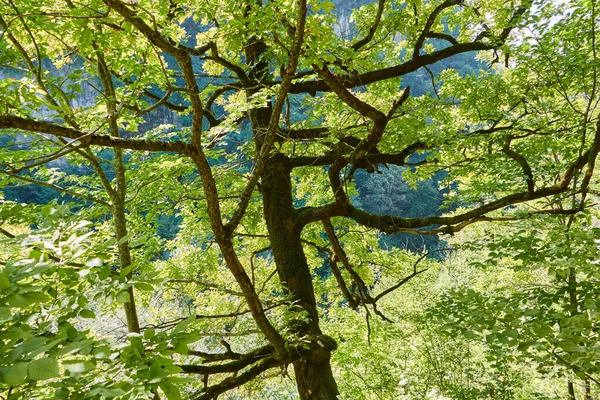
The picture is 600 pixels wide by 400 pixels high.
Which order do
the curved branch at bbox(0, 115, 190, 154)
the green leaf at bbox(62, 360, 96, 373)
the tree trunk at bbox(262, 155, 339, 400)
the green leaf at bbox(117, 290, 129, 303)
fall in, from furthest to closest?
the tree trunk at bbox(262, 155, 339, 400), the curved branch at bbox(0, 115, 190, 154), the green leaf at bbox(117, 290, 129, 303), the green leaf at bbox(62, 360, 96, 373)

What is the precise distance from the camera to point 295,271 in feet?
14.5

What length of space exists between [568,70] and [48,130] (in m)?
4.51

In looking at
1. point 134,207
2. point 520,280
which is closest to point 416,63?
point 134,207

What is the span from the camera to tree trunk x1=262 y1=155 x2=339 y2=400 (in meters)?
3.71

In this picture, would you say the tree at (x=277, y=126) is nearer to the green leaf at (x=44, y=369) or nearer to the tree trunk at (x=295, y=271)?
the tree trunk at (x=295, y=271)

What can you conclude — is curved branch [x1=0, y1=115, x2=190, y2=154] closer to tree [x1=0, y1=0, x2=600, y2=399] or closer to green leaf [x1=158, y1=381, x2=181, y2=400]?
tree [x1=0, y1=0, x2=600, y2=399]

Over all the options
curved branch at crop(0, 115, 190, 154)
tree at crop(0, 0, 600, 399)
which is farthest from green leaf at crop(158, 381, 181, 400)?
curved branch at crop(0, 115, 190, 154)

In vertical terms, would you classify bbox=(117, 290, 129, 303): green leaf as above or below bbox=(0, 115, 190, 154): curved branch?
below

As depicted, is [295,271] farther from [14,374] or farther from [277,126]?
[14,374]

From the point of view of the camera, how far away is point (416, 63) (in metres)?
4.55

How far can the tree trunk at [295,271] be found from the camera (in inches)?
146

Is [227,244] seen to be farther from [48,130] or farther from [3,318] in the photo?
[3,318]

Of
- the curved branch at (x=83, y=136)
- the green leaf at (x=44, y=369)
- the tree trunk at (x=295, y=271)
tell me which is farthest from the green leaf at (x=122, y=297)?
the tree trunk at (x=295, y=271)

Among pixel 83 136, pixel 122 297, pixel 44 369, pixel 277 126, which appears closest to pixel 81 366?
pixel 44 369
